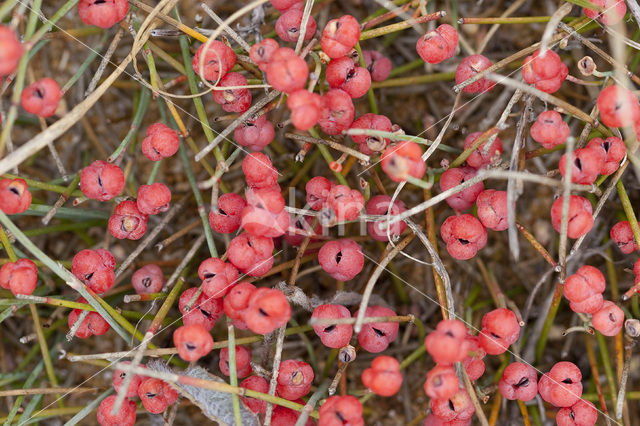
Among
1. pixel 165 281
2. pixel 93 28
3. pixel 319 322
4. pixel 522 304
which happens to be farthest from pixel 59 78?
pixel 522 304

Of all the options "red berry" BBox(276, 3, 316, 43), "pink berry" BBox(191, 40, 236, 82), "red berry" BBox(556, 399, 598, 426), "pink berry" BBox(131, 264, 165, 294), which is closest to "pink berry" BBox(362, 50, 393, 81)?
"red berry" BBox(276, 3, 316, 43)

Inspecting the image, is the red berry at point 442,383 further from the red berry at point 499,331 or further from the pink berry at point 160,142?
the pink berry at point 160,142

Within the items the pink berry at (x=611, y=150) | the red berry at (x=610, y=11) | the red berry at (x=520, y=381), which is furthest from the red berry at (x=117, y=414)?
the red berry at (x=610, y=11)

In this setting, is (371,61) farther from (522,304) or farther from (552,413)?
(552,413)

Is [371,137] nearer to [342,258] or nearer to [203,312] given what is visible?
[342,258]

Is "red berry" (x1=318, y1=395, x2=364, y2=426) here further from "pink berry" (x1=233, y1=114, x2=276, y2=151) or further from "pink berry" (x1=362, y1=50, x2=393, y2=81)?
"pink berry" (x1=362, y1=50, x2=393, y2=81)

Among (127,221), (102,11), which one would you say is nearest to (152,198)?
(127,221)

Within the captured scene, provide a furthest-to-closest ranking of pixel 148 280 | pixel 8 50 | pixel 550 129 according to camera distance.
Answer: pixel 148 280 < pixel 550 129 < pixel 8 50
